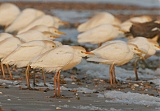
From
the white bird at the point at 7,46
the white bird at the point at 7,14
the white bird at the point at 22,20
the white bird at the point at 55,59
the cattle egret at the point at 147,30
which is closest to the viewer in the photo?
the white bird at the point at 55,59

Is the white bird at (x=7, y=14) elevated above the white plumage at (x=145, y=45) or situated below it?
above

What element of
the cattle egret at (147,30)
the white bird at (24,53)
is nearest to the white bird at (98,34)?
the cattle egret at (147,30)

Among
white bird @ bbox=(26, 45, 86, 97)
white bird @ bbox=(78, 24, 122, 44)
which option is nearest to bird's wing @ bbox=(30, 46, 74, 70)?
white bird @ bbox=(26, 45, 86, 97)

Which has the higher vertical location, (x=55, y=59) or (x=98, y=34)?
(x=98, y=34)

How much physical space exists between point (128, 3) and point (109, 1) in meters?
1.34

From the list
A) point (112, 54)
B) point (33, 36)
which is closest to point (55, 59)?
point (112, 54)

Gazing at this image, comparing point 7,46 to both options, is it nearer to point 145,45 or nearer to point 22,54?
point 22,54

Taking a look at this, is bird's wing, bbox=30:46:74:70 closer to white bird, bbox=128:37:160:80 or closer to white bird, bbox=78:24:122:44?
white bird, bbox=128:37:160:80

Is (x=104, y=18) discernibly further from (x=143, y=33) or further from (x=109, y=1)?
(x=109, y=1)

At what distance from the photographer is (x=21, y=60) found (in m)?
11.3

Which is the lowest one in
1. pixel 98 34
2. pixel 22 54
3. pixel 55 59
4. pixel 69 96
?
pixel 69 96

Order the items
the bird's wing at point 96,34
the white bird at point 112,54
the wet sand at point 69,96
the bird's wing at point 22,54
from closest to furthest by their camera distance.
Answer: the wet sand at point 69,96
the bird's wing at point 22,54
the white bird at point 112,54
the bird's wing at point 96,34

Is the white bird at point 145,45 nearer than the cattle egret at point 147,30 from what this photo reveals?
Yes

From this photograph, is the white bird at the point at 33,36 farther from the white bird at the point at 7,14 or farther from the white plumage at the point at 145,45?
the white bird at the point at 7,14
